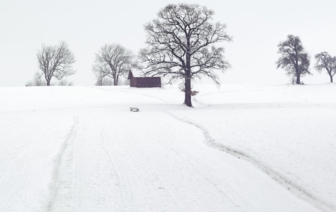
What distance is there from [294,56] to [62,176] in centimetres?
6659

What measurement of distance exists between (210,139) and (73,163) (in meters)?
8.04

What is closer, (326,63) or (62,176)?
(62,176)

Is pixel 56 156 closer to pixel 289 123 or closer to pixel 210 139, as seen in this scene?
pixel 210 139

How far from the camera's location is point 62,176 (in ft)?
35.1

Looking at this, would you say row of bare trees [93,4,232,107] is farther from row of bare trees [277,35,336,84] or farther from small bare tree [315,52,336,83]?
small bare tree [315,52,336,83]

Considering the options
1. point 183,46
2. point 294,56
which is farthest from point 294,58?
point 183,46

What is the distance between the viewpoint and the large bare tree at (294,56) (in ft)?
223

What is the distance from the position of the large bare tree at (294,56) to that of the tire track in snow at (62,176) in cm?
6213

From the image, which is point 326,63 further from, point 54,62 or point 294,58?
point 54,62

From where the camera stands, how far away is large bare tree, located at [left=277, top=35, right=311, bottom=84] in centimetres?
6794

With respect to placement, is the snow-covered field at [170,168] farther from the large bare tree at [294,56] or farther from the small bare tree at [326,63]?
the small bare tree at [326,63]

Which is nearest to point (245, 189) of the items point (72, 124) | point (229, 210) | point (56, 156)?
point (229, 210)

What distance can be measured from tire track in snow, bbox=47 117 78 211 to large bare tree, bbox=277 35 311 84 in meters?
62.1

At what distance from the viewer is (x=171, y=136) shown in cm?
1822
